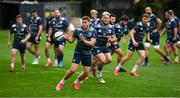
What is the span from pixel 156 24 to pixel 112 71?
4.00 m

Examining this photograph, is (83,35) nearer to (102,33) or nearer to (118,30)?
(102,33)

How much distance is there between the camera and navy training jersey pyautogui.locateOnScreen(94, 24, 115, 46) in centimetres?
1792

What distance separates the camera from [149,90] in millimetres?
16328

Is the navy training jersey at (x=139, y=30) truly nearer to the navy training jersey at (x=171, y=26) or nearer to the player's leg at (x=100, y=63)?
the player's leg at (x=100, y=63)

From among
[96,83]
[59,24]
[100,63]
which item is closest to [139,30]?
[100,63]

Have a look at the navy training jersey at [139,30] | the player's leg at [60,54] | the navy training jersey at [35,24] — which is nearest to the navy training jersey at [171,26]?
the navy training jersey at [139,30]

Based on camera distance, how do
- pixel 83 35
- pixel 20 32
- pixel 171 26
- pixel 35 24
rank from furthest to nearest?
pixel 171 26 < pixel 35 24 < pixel 20 32 < pixel 83 35

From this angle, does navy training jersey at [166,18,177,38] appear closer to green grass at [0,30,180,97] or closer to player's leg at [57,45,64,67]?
green grass at [0,30,180,97]

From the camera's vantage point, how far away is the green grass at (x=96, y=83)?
15664mm

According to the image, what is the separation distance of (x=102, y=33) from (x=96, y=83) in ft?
5.22

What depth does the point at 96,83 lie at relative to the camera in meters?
17.8

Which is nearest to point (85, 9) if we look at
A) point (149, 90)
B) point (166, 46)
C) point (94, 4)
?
point (94, 4)

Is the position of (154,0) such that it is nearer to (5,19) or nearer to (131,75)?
(5,19)

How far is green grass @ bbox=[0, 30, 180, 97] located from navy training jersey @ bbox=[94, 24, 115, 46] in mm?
1276
